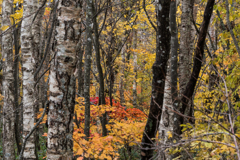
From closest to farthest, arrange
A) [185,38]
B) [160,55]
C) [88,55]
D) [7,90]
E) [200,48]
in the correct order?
[160,55], [200,48], [185,38], [88,55], [7,90]

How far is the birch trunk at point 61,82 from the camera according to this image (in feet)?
7.29

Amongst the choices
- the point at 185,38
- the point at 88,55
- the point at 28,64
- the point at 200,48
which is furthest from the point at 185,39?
the point at 28,64

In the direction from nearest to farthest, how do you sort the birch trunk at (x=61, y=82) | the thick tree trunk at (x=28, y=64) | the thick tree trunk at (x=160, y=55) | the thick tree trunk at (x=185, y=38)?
the birch trunk at (x=61, y=82) < the thick tree trunk at (x=160, y=55) < the thick tree trunk at (x=28, y=64) < the thick tree trunk at (x=185, y=38)

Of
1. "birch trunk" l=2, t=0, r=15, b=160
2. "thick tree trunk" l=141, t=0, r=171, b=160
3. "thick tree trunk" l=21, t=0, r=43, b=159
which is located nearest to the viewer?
"thick tree trunk" l=141, t=0, r=171, b=160

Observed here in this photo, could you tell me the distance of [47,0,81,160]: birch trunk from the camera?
2223 mm

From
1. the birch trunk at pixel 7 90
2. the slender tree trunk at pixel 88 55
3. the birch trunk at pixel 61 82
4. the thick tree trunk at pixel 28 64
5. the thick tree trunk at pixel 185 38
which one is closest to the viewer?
the birch trunk at pixel 61 82

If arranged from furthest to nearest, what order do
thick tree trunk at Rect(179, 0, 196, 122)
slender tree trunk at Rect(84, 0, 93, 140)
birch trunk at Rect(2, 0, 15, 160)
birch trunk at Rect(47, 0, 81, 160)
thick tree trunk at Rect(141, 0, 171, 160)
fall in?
1. birch trunk at Rect(2, 0, 15, 160)
2. slender tree trunk at Rect(84, 0, 93, 140)
3. thick tree trunk at Rect(179, 0, 196, 122)
4. thick tree trunk at Rect(141, 0, 171, 160)
5. birch trunk at Rect(47, 0, 81, 160)

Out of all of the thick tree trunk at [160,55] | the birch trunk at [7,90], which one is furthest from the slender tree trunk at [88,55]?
the birch trunk at [7,90]

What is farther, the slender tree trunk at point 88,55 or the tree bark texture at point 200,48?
the slender tree trunk at point 88,55

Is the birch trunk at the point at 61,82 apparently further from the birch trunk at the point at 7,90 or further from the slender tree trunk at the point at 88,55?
the birch trunk at the point at 7,90

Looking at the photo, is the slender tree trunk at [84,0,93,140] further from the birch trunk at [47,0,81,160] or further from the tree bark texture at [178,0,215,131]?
the tree bark texture at [178,0,215,131]

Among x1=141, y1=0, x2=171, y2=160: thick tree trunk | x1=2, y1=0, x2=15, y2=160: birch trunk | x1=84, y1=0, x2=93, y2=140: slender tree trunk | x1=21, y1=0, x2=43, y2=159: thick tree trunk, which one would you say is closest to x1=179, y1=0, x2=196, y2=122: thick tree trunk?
x1=141, y1=0, x2=171, y2=160: thick tree trunk

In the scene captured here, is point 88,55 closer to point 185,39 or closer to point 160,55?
point 160,55

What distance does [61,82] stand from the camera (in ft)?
7.31
